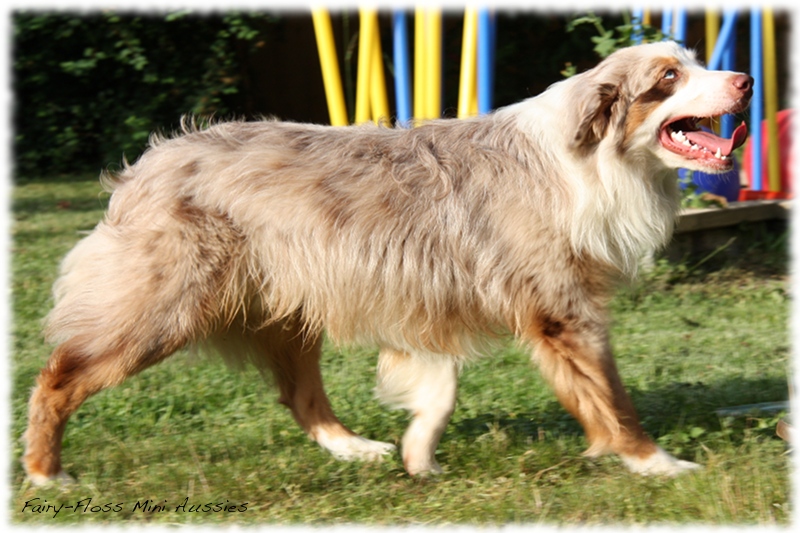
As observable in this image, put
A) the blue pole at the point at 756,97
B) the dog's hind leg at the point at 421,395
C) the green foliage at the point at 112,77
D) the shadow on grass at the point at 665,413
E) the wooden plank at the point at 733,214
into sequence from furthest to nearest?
the green foliage at the point at 112,77, the blue pole at the point at 756,97, the wooden plank at the point at 733,214, the shadow on grass at the point at 665,413, the dog's hind leg at the point at 421,395

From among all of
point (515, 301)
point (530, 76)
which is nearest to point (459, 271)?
point (515, 301)

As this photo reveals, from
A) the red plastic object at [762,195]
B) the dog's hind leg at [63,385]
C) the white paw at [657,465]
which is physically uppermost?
the dog's hind leg at [63,385]

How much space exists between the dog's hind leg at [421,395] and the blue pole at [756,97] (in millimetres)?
4678

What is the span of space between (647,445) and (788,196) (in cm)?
487

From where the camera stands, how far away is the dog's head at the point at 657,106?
4.13 metres

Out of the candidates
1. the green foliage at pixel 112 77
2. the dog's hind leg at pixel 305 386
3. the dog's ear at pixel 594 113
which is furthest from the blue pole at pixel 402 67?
the green foliage at pixel 112 77

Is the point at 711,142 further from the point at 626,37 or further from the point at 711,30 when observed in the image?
the point at 711,30

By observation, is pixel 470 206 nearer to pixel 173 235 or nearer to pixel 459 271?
pixel 459 271

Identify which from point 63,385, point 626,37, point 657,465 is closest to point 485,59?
point 626,37

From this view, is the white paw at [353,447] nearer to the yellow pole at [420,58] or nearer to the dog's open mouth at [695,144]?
the dog's open mouth at [695,144]

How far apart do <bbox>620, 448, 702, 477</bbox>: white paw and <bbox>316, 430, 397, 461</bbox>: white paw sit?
1.16 metres

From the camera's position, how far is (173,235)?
4.14m

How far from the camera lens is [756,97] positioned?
8.56 metres

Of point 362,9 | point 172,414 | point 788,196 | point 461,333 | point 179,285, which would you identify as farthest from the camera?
point 788,196
